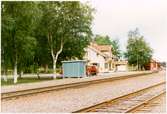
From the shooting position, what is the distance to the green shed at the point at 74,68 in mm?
55562

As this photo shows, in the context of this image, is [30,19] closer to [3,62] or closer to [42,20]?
[3,62]

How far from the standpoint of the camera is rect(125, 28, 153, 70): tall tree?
12519 cm

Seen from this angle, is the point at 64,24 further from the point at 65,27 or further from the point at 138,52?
the point at 138,52

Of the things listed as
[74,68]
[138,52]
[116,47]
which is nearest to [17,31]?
[74,68]

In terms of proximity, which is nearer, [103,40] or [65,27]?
[65,27]

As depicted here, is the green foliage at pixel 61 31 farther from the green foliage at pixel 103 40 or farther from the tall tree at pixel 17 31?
the green foliage at pixel 103 40

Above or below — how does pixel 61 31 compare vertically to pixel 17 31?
above

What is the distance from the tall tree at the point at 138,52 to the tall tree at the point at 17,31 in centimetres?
8267

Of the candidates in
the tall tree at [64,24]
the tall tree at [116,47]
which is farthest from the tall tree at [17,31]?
the tall tree at [116,47]

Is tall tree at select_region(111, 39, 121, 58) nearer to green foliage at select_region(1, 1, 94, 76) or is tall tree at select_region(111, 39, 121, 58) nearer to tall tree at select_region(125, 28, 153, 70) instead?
tall tree at select_region(125, 28, 153, 70)

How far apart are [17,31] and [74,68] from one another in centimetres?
1543

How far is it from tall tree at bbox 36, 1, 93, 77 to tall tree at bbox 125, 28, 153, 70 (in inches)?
2671

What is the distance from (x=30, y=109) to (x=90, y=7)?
4187 centimetres

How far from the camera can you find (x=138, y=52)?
422 ft
